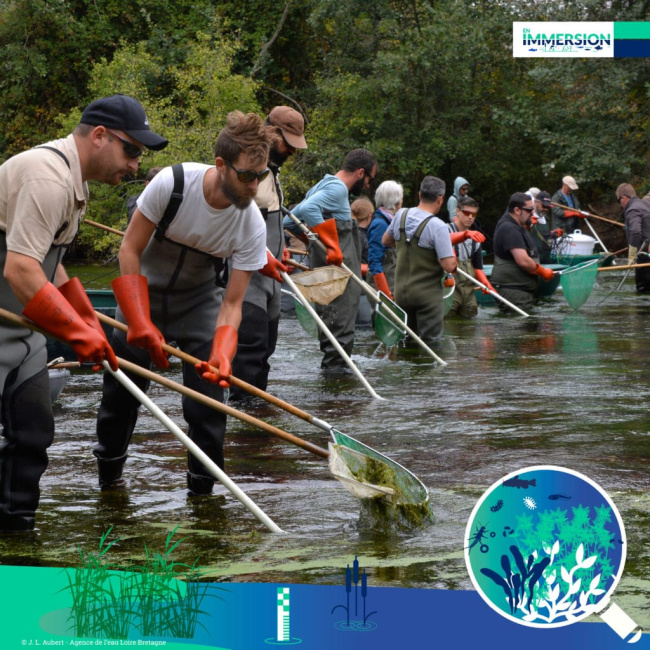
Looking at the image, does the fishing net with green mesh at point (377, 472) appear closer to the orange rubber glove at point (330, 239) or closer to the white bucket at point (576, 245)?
the orange rubber glove at point (330, 239)

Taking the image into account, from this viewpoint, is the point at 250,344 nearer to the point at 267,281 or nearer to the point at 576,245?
the point at 267,281

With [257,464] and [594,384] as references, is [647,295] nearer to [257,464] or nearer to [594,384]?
[594,384]

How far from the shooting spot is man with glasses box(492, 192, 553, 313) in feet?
51.8

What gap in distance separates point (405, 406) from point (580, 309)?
8970 millimetres

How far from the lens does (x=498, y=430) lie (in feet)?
25.0

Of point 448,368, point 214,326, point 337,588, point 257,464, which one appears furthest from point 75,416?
point 337,588

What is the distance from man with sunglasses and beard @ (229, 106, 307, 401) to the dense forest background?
1780 cm

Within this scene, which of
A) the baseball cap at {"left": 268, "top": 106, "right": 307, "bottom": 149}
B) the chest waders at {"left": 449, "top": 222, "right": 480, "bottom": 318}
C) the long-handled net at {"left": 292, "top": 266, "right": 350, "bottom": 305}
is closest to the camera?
the baseball cap at {"left": 268, "top": 106, "right": 307, "bottom": 149}

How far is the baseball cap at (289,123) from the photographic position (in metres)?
8.52

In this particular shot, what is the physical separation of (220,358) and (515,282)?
11.4m

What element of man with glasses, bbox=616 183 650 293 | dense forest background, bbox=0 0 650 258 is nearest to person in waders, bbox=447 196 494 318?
man with glasses, bbox=616 183 650 293

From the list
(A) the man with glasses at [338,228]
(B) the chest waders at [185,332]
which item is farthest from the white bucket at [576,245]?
(B) the chest waders at [185,332]

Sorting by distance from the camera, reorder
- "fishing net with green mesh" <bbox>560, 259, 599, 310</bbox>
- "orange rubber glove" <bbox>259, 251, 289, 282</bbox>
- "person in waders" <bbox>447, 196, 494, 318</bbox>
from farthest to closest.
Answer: "fishing net with green mesh" <bbox>560, 259, 599, 310</bbox> < "person in waders" <bbox>447, 196, 494, 318</bbox> < "orange rubber glove" <bbox>259, 251, 289, 282</bbox>

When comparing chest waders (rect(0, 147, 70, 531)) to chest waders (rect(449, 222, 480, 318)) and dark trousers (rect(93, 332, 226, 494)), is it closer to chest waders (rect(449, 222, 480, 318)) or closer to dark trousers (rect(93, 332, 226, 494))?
dark trousers (rect(93, 332, 226, 494))
